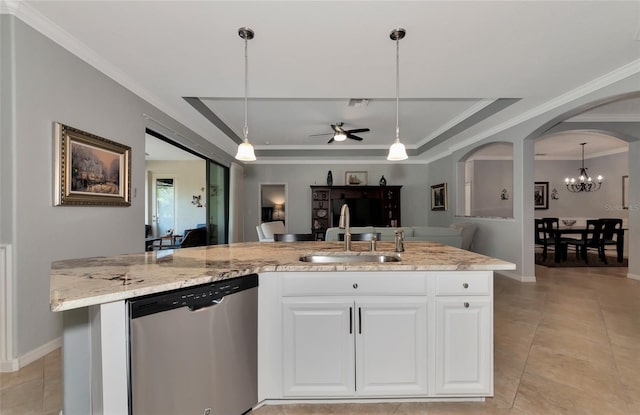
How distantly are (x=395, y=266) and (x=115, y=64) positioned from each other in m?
3.08

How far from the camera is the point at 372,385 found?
5.37 feet

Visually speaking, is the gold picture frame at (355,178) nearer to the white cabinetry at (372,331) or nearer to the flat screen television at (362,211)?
the flat screen television at (362,211)

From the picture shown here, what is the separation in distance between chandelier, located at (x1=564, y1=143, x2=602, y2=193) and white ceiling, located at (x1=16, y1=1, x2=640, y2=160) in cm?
422

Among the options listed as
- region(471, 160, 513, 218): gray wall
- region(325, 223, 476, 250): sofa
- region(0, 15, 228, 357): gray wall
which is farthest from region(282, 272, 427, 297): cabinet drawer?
region(471, 160, 513, 218): gray wall

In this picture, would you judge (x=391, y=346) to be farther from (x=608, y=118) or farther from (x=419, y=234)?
(x=608, y=118)

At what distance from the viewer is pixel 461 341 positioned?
5.35ft

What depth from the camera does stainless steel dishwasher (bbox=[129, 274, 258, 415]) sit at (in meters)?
1.16

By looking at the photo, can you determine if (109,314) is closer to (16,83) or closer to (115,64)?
(16,83)

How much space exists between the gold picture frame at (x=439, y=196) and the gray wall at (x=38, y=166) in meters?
6.53

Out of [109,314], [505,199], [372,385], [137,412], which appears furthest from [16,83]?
[505,199]

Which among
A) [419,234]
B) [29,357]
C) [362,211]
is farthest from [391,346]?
[362,211]

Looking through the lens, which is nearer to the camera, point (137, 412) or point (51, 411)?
point (137, 412)

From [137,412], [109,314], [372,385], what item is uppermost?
[109,314]

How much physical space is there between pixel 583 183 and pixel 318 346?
9.55m
